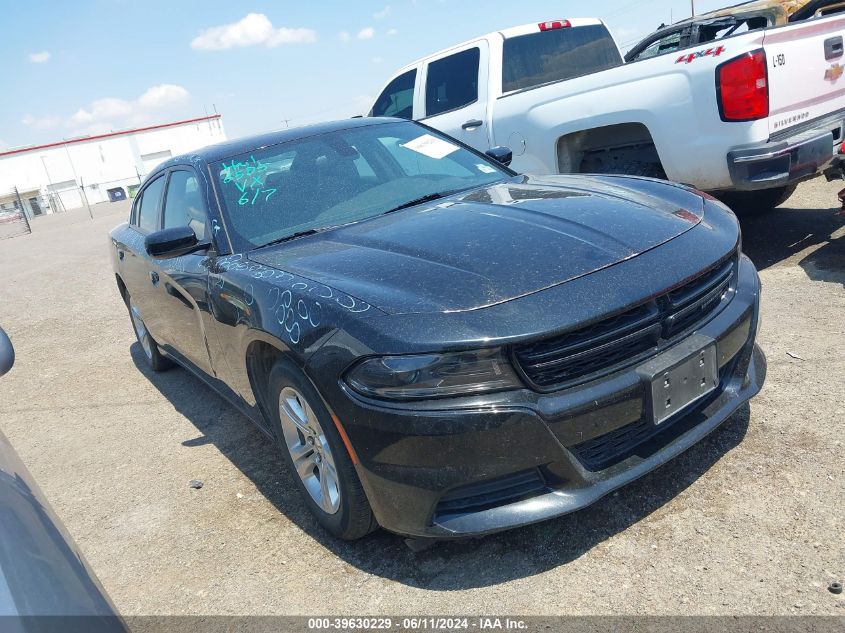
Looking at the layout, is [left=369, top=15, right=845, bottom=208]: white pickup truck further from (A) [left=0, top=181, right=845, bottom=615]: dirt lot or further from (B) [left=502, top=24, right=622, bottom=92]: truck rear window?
(A) [left=0, top=181, right=845, bottom=615]: dirt lot

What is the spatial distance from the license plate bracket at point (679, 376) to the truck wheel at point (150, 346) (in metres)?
3.95

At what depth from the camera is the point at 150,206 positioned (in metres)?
4.67

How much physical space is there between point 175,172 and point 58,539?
2.88 metres

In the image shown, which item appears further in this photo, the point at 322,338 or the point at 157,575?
the point at 157,575

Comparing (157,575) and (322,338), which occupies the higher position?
(322,338)

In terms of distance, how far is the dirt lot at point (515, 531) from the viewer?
85.7 inches

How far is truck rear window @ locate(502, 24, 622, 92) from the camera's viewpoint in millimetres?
6359

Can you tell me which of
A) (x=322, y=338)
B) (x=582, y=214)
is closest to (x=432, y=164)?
(x=582, y=214)

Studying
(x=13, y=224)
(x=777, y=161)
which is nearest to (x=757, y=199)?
(x=777, y=161)

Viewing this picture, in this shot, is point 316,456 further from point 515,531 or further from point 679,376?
point 679,376

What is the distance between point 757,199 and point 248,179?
460 cm

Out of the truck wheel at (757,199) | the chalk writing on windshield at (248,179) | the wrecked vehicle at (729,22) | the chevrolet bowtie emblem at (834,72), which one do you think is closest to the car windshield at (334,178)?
the chalk writing on windshield at (248,179)

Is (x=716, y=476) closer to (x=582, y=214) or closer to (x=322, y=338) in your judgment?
(x=582, y=214)

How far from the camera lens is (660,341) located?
7.45 ft
